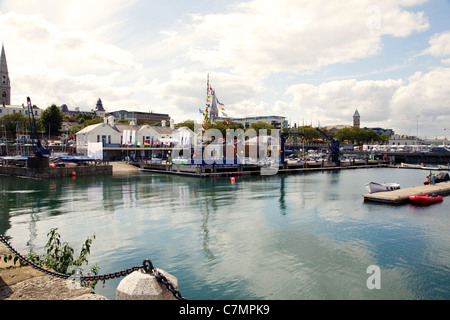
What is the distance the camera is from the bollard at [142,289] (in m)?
5.20

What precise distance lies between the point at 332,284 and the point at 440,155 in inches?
4873

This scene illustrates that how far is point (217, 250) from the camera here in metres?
17.2

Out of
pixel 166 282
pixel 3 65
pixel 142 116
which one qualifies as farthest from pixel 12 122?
pixel 166 282

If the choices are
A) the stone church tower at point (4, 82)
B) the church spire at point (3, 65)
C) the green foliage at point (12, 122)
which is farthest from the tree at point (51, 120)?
the church spire at point (3, 65)

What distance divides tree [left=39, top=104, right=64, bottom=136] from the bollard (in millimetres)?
122258

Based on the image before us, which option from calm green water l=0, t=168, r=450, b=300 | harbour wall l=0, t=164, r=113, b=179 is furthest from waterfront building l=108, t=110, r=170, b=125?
calm green water l=0, t=168, r=450, b=300

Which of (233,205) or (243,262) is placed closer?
(243,262)

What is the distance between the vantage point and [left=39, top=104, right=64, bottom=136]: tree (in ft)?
366

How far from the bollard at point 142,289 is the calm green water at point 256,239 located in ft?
24.2

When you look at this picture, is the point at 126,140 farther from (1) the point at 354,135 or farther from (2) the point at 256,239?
(1) the point at 354,135

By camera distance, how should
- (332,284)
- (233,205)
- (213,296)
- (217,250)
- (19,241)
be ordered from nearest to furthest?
(213,296), (332,284), (217,250), (19,241), (233,205)
